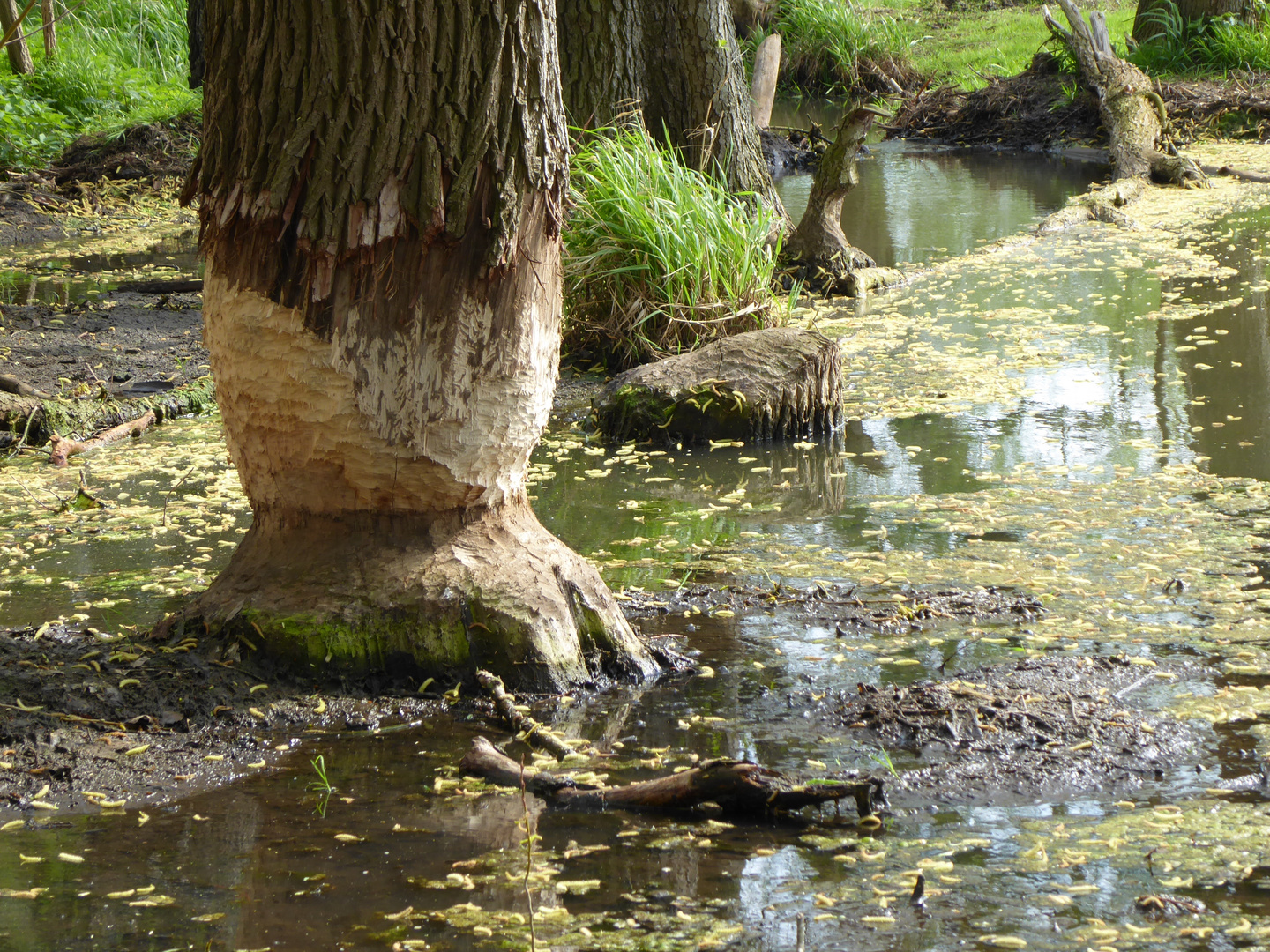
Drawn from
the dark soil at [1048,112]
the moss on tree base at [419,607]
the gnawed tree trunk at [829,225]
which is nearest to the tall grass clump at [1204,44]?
the dark soil at [1048,112]

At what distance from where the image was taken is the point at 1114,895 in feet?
7.02

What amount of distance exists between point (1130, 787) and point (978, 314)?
524cm

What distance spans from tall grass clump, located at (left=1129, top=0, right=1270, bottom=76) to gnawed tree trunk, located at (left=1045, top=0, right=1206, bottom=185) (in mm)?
1735

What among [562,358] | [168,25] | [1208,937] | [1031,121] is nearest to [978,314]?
[562,358]

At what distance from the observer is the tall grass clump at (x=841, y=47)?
18.1 metres

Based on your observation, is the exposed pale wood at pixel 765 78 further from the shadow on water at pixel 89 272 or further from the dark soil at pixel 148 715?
the dark soil at pixel 148 715

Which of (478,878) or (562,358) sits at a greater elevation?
(562,358)

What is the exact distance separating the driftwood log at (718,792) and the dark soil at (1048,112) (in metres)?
12.1

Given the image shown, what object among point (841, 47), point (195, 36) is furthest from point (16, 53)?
point (841, 47)

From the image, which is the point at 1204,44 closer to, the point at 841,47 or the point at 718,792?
the point at 841,47

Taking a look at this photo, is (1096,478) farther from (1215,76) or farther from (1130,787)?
(1215,76)

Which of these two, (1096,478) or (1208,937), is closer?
(1208,937)

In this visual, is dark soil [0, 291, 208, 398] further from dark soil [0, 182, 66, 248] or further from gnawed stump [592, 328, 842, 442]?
dark soil [0, 182, 66, 248]

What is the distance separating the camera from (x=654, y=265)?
21.2 ft
